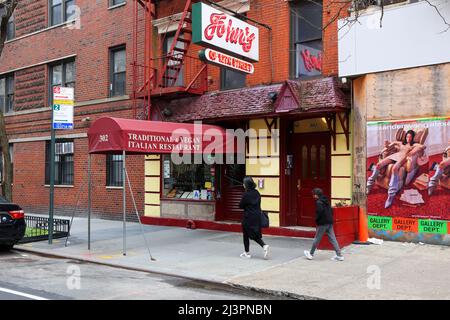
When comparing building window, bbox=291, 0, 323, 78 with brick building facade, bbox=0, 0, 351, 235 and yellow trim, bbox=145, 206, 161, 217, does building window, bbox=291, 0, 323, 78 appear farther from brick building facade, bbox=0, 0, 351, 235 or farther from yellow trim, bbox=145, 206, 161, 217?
yellow trim, bbox=145, 206, 161, 217

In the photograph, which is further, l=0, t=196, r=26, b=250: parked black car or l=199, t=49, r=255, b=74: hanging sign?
l=199, t=49, r=255, b=74: hanging sign

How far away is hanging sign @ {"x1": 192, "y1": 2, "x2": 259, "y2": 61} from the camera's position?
1146 cm

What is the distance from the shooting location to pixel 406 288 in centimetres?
779

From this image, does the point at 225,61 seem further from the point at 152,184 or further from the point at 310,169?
the point at 152,184

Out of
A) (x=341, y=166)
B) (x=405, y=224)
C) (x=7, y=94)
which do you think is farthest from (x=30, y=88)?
(x=405, y=224)

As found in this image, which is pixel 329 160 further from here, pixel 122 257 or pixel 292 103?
pixel 122 257

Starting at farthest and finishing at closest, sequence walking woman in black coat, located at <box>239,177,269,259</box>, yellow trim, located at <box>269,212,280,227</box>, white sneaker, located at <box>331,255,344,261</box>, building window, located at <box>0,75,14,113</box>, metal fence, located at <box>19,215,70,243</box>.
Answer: building window, located at <box>0,75,14,113</box>
yellow trim, located at <box>269,212,280,227</box>
metal fence, located at <box>19,215,70,243</box>
walking woman in black coat, located at <box>239,177,269,259</box>
white sneaker, located at <box>331,255,344,261</box>

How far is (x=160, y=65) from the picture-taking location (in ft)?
52.9

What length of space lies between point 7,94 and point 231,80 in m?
12.9

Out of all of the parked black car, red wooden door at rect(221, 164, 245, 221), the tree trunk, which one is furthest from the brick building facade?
the parked black car

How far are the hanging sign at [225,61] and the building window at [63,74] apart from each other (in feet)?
30.4

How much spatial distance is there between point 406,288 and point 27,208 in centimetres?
1759

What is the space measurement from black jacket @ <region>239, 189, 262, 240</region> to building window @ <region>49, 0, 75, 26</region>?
43.0 feet

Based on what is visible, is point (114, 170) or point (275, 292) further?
point (114, 170)
